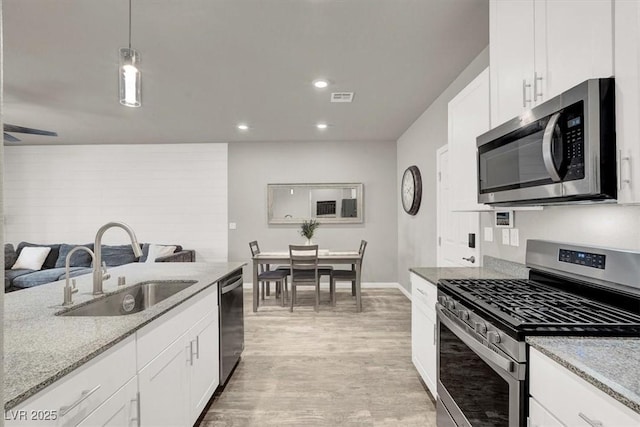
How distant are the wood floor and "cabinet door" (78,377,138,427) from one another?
1002 mm

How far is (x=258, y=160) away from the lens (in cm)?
626

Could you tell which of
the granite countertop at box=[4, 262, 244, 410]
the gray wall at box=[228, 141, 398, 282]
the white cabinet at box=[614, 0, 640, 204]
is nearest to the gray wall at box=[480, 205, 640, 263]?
the white cabinet at box=[614, 0, 640, 204]

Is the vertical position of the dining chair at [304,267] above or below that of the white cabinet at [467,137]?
below

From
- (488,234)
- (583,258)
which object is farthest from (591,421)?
(488,234)

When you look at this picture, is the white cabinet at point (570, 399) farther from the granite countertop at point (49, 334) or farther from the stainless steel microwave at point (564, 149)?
the granite countertop at point (49, 334)

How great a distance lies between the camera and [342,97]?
3898 mm

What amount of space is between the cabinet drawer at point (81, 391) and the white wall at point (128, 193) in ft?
16.7

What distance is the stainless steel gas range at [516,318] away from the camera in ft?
3.96

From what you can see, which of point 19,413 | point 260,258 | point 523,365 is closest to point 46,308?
point 19,413

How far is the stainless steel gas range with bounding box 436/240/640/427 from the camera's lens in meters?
1.21

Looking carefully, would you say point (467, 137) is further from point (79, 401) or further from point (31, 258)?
point (31, 258)

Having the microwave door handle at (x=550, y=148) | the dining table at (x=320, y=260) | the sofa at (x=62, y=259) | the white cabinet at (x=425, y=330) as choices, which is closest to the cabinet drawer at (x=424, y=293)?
the white cabinet at (x=425, y=330)

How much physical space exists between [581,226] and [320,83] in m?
2.55

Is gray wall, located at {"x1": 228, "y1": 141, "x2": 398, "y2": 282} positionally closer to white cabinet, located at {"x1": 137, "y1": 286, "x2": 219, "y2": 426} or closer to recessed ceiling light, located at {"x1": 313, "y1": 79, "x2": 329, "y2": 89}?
recessed ceiling light, located at {"x1": 313, "y1": 79, "x2": 329, "y2": 89}
